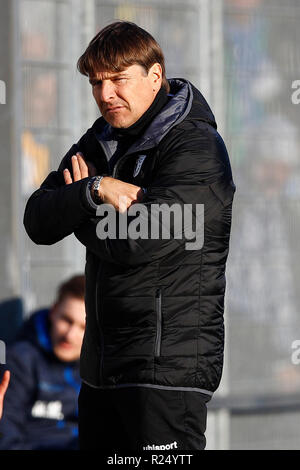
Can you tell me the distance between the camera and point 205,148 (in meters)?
2.48

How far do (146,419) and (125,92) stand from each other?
81 cm

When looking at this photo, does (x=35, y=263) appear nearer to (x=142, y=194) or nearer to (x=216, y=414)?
(x=216, y=414)

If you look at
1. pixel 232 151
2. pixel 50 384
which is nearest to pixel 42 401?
pixel 50 384

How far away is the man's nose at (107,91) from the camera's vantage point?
2455mm

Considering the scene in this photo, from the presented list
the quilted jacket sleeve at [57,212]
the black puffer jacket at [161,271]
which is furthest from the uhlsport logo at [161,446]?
the quilted jacket sleeve at [57,212]

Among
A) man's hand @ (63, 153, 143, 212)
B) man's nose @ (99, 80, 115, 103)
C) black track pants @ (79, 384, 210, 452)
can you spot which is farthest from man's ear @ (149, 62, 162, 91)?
black track pants @ (79, 384, 210, 452)

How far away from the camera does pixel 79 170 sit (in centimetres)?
262

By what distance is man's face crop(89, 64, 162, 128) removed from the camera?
2461mm

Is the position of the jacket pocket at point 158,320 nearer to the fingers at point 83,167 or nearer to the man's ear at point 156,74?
the fingers at point 83,167

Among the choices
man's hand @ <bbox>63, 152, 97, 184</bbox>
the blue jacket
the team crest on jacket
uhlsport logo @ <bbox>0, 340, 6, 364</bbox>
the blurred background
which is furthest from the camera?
the blurred background

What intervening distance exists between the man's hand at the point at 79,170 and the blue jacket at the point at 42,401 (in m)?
1.54

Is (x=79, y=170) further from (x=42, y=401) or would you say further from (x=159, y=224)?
(x=42, y=401)

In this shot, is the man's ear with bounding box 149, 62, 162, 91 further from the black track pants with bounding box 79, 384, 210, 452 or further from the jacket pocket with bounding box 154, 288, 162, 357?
the black track pants with bounding box 79, 384, 210, 452
